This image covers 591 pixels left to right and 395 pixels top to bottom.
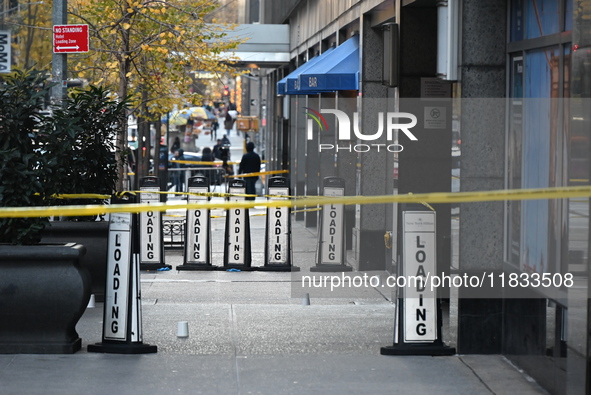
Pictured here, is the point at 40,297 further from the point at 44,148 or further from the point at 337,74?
the point at 337,74

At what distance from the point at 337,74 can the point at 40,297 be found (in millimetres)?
8251

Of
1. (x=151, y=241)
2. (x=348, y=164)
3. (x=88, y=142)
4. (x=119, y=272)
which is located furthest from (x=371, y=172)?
(x=119, y=272)

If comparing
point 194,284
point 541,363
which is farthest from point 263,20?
point 541,363

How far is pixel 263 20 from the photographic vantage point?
3731cm

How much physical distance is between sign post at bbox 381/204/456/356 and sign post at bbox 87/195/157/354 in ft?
6.58

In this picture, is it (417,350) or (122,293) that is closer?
(122,293)

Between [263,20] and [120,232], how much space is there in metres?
30.4

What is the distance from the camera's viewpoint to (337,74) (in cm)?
1496

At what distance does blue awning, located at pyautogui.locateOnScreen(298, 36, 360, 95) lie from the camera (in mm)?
14938

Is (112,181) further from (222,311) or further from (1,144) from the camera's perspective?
(1,144)

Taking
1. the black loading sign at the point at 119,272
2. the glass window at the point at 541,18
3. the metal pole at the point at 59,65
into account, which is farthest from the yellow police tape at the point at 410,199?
the metal pole at the point at 59,65

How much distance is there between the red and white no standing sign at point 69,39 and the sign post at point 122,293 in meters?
6.72

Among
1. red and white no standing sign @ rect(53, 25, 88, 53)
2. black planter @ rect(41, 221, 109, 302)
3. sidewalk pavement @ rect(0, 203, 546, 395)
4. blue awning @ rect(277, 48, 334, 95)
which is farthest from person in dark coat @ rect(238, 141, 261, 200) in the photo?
black planter @ rect(41, 221, 109, 302)

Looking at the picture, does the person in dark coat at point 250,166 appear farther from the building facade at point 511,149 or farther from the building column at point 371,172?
the building facade at point 511,149
